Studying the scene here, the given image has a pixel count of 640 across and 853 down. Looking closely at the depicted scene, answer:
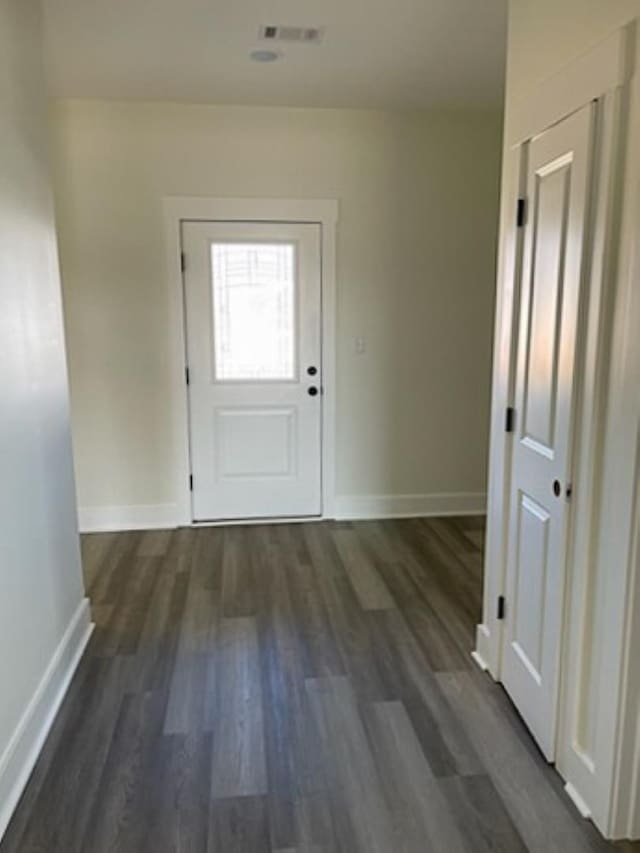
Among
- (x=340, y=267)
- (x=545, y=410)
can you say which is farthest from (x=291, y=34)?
(x=545, y=410)

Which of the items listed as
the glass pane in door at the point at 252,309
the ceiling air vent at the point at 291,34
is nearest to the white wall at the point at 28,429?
the ceiling air vent at the point at 291,34

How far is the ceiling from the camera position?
2.63 metres

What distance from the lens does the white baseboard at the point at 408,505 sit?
14.7 feet

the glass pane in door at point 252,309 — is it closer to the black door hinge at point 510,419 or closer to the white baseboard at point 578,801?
the black door hinge at point 510,419

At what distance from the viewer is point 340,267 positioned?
13.7 ft

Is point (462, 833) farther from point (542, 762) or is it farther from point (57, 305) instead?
point (57, 305)

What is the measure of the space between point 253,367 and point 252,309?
0.38 m

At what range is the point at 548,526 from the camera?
80.7 inches

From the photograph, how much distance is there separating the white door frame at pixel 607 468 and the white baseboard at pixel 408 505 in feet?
8.42

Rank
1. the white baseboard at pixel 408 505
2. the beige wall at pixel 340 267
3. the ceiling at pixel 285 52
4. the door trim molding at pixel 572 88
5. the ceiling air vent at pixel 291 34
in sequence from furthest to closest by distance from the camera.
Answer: the white baseboard at pixel 408 505
the beige wall at pixel 340 267
the ceiling air vent at pixel 291 34
the ceiling at pixel 285 52
the door trim molding at pixel 572 88

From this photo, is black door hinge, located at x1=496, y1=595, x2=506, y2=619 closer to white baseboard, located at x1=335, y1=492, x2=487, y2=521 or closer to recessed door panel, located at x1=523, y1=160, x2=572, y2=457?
recessed door panel, located at x1=523, y1=160, x2=572, y2=457

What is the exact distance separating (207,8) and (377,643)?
2.81 m

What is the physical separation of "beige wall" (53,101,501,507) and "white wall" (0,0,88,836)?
4.62 ft

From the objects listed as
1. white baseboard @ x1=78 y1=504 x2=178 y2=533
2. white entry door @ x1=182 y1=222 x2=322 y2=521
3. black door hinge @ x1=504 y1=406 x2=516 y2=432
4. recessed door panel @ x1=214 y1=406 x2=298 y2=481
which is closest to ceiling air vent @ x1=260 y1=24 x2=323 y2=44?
white entry door @ x1=182 y1=222 x2=322 y2=521
